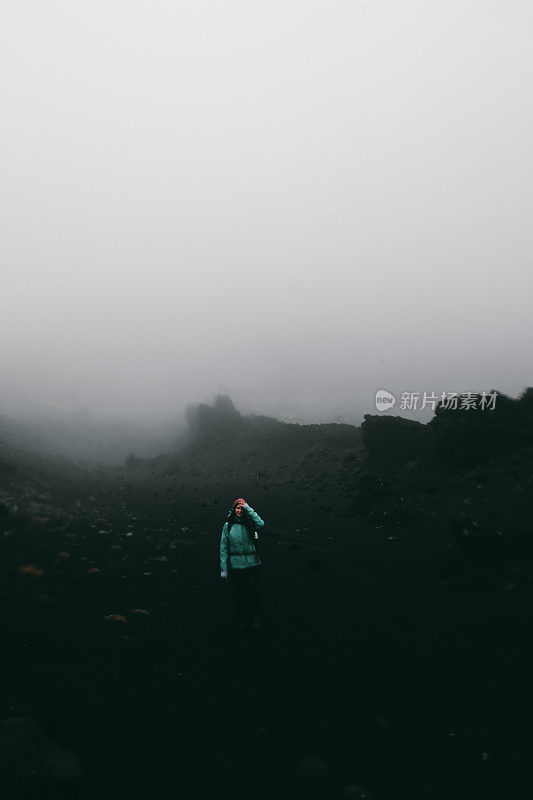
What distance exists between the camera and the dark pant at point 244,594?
319 inches

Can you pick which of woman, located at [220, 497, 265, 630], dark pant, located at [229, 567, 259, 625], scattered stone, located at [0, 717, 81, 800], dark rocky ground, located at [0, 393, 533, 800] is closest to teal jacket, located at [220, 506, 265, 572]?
woman, located at [220, 497, 265, 630]

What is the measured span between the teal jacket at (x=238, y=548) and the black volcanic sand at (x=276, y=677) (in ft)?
4.65

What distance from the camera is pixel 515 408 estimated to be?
2077 cm

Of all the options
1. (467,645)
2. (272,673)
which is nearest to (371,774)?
(272,673)

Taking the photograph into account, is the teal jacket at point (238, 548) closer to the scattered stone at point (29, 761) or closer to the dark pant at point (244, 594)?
the dark pant at point (244, 594)

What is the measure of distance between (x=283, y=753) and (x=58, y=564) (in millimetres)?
9009

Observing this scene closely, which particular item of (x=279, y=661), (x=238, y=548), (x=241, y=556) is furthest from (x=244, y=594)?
(x=279, y=661)

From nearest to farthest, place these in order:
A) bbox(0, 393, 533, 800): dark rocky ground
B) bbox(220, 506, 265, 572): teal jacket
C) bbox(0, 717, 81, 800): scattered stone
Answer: bbox(0, 717, 81, 800): scattered stone, bbox(0, 393, 533, 800): dark rocky ground, bbox(220, 506, 265, 572): teal jacket

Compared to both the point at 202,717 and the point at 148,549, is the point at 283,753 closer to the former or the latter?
the point at 202,717

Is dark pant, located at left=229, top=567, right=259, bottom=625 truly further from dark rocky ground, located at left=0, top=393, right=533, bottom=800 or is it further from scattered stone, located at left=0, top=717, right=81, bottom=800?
scattered stone, located at left=0, top=717, right=81, bottom=800

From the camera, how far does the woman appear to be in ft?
26.5

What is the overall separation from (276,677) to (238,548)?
2.40 m

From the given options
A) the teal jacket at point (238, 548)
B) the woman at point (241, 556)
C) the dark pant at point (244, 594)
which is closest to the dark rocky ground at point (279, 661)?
the dark pant at point (244, 594)

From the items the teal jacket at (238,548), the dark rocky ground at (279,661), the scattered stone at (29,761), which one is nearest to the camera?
the scattered stone at (29,761)
